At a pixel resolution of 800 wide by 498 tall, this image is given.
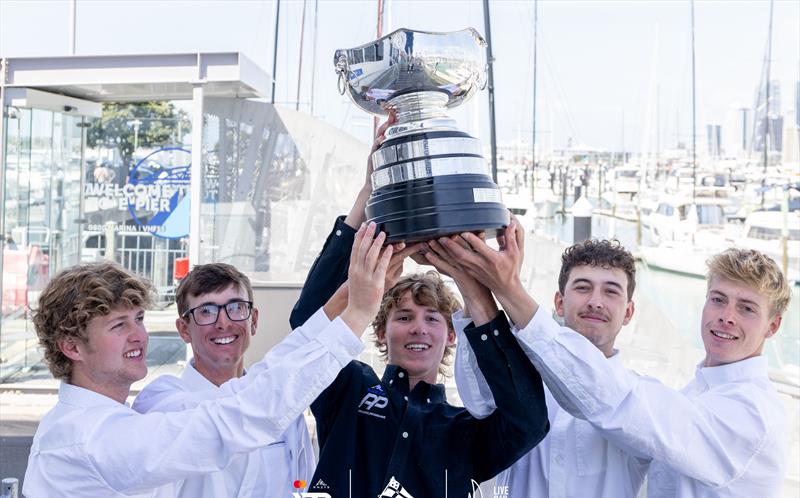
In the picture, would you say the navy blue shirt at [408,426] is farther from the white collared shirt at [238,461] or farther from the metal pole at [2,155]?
the metal pole at [2,155]

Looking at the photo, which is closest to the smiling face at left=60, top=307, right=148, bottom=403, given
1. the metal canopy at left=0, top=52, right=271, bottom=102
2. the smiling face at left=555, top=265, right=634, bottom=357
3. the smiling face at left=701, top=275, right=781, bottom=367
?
the smiling face at left=555, top=265, right=634, bottom=357

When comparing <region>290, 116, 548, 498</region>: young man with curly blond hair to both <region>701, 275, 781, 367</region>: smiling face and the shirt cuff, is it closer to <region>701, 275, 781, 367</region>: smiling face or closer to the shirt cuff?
the shirt cuff

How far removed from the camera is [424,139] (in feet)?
6.33

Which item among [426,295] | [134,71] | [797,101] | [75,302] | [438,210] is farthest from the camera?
[797,101]

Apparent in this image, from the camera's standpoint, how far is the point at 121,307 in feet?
7.00

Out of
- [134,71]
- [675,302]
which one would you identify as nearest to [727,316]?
[134,71]

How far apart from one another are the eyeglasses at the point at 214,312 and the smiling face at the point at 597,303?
922 mm

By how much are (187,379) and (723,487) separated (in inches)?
56.7

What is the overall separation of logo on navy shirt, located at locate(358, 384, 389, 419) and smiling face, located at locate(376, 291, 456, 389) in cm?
11

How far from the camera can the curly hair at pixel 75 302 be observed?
2.08 meters

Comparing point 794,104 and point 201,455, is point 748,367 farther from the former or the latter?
point 794,104

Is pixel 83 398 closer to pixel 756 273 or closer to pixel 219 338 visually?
pixel 219 338

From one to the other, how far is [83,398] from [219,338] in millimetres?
456

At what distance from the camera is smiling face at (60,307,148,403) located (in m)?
2.09
